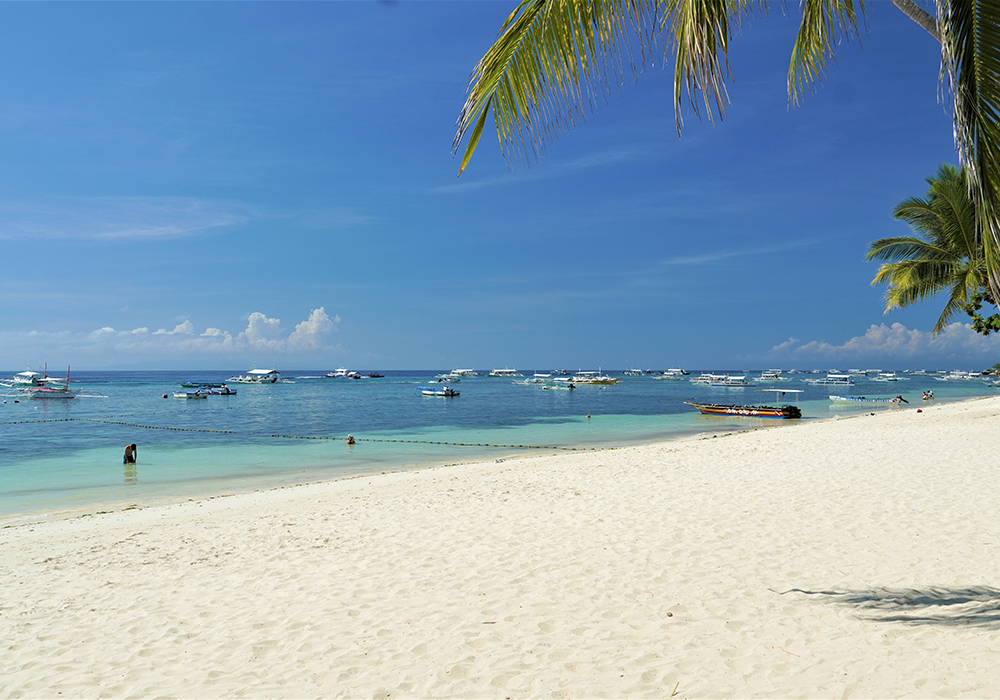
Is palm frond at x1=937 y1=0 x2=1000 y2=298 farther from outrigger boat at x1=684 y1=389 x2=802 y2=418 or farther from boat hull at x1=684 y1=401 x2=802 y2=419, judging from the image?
boat hull at x1=684 y1=401 x2=802 y2=419

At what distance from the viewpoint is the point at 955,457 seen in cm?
1211

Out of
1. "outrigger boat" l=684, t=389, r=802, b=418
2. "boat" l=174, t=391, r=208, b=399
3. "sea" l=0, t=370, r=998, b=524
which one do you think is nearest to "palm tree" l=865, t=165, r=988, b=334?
"sea" l=0, t=370, r=998, b=524

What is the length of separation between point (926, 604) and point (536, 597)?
11.2ft

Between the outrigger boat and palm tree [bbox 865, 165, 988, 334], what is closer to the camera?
palm tree [bbox 865, 165, 988, 334]

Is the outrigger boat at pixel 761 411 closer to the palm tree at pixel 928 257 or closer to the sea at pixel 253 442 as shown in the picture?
the sea at pixel 253 442

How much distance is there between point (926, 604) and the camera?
481 cm

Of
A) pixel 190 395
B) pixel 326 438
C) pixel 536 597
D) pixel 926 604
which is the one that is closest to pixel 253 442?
pixel 326 438

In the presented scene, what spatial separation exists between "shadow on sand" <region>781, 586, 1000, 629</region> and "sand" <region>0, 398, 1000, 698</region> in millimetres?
27

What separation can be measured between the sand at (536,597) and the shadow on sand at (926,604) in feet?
0.09

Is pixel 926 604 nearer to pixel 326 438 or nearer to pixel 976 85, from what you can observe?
pixel 976 85

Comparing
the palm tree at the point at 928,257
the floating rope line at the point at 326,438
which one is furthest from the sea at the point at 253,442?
the palm tree at the point at 928,257

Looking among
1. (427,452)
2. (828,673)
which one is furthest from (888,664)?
(427,452)

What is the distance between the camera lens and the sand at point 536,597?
12.9 feet

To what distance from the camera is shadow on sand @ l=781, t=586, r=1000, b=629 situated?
4465 mm
